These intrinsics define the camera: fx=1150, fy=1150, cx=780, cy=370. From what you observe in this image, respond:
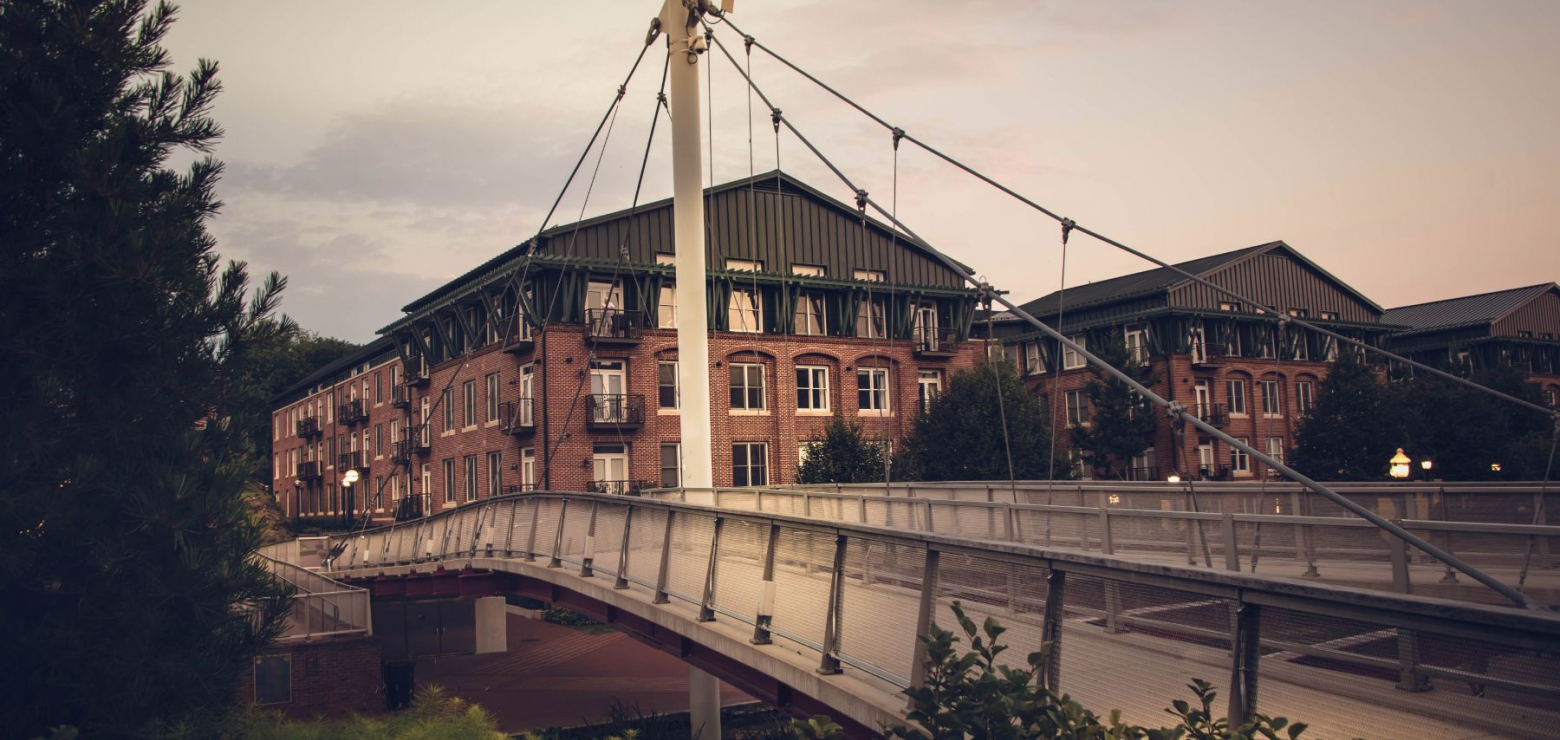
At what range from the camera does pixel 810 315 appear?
47156 millimetres

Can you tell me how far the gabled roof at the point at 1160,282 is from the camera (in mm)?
59250

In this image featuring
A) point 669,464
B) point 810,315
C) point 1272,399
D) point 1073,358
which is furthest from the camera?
point 1073,358

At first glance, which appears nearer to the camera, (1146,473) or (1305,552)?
(1305,552)

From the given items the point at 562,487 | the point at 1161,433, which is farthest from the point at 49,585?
the point at 1161,433

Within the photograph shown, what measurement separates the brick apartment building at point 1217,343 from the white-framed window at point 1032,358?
6cm

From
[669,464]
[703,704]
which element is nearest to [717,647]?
[703,704]

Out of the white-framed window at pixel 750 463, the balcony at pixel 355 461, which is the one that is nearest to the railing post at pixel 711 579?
the white-framed window at pixel 750 463

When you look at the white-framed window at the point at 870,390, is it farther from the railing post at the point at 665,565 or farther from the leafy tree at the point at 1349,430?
the railing post at the point at 665,565

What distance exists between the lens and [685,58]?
59.9 ft

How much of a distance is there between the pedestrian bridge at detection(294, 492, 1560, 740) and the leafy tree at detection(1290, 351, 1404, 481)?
37550 mm

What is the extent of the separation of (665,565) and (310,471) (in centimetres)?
6373

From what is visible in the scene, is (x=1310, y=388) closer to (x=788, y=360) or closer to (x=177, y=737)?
(x=788, y=360)

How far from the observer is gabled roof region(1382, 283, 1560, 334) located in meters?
70.6

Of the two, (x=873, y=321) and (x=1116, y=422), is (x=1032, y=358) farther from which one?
(x=873, y=321)
